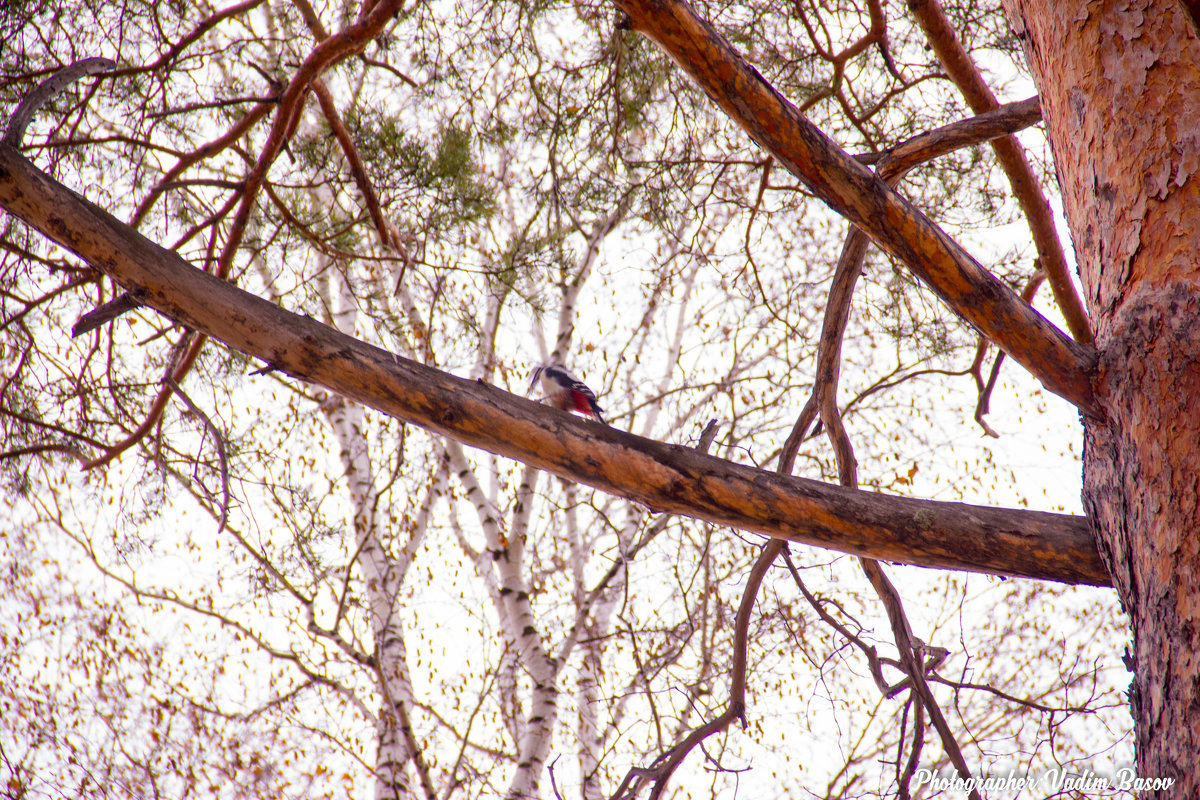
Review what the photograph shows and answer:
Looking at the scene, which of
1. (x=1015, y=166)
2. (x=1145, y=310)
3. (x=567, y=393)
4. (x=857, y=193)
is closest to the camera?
(x=1145, y=310)

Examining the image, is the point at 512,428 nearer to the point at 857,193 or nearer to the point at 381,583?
the point at 857,193

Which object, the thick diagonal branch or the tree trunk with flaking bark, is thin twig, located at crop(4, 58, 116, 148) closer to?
the thick diagonal branch

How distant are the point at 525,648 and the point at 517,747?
506 millimetres

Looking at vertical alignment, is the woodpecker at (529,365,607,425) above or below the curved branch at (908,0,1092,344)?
above

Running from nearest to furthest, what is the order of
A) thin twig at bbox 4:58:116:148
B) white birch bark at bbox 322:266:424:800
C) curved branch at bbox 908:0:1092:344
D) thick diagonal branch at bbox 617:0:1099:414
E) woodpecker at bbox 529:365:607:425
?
thick diagonal branch at bbox 617:0:1099:414
thin twig at bbox 4:58:116:148
curved branch at bbox 908:0:1092:344
woodpecker at bbox 529:365:607:425
white birch bark at bbox 322:266:424:800

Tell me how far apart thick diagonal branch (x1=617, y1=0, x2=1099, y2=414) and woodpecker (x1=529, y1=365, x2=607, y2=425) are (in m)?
2.10

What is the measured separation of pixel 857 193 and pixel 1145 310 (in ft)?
1.31

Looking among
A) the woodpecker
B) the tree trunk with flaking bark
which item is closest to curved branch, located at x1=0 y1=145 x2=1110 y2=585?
the tree trunk with flaking bark

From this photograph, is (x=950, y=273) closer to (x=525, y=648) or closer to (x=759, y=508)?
(x=759, y=508)

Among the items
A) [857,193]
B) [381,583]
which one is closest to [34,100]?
[857,193]

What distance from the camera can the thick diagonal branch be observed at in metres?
1.24

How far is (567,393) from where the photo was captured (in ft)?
11.2

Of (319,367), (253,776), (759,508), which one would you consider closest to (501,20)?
(319,367)

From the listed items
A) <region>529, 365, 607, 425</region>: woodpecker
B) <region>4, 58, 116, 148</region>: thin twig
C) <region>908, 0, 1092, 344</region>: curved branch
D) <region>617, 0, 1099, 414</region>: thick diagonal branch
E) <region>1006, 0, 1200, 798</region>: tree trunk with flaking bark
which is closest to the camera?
<region>1006, 0, 1200, 798</region>: tree trunk with flaking bark
